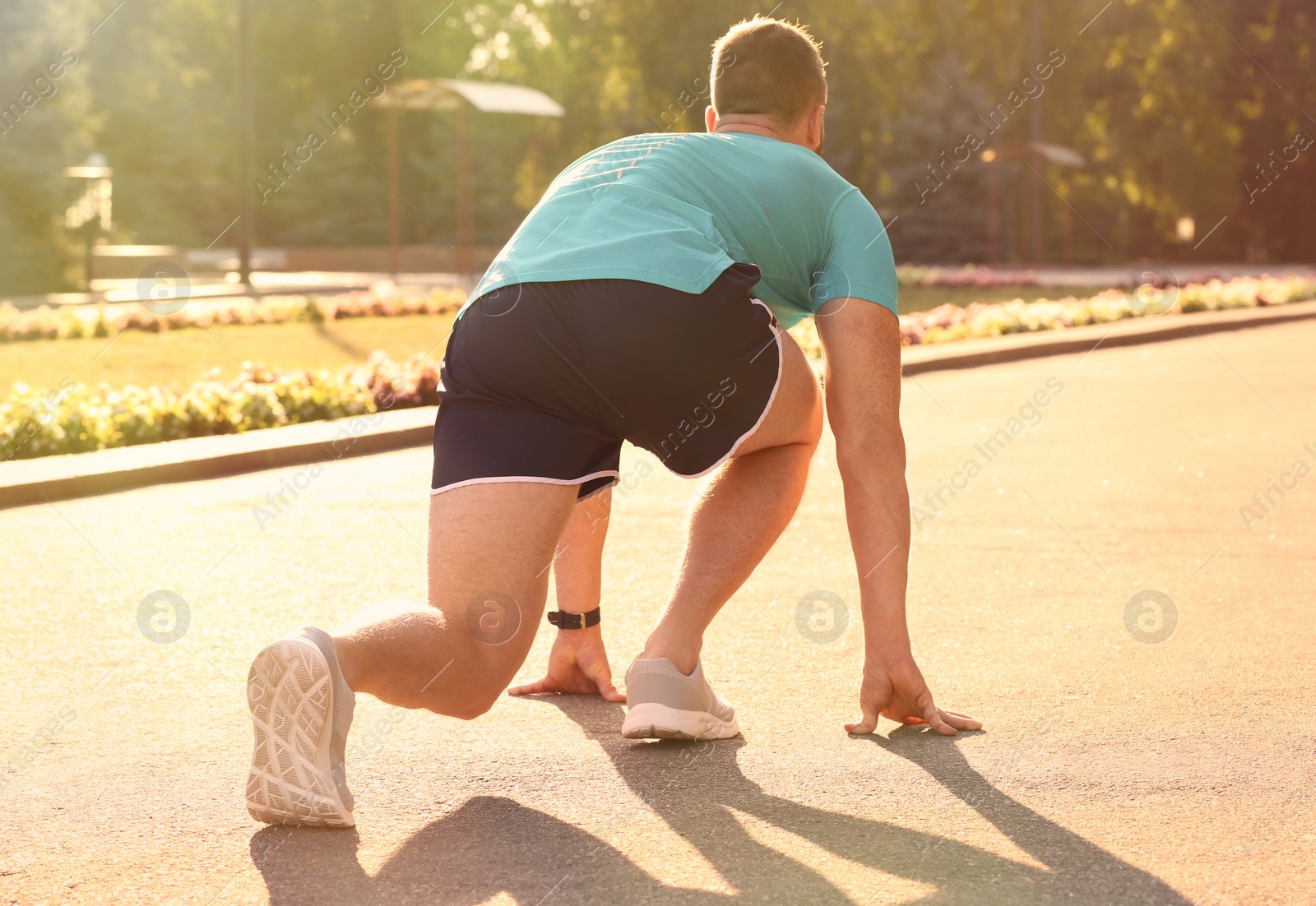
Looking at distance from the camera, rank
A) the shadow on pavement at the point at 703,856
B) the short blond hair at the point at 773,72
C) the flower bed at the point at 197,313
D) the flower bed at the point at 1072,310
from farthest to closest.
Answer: the flower bed at the point at 1072,310 < the flower bed at the point at 197,313 < the short blond hair at the point at 773,72 < the shadow on pavement at the point at 703,856

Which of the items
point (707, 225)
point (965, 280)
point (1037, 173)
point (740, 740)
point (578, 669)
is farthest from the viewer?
point (1037, 173)

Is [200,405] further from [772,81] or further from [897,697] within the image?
[897,697]

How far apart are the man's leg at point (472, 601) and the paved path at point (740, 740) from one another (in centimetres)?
29

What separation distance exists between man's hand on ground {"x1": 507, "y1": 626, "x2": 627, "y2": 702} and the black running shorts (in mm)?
1000

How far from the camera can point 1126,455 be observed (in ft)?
31.0

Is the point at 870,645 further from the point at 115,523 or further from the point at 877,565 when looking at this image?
the point at 115,523

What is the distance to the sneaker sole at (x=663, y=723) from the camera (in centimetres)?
372

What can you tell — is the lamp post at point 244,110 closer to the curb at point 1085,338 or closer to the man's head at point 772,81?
the curb at point 1085,338

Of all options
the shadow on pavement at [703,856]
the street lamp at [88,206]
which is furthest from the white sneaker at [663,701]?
the street lamp at [88,206]

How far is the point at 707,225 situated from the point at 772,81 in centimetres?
50

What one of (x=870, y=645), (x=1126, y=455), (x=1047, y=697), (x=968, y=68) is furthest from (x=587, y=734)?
(x=968, y=68)

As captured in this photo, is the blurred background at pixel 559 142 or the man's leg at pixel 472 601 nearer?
the man's leg at pixel 472 601

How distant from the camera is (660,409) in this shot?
3389mm

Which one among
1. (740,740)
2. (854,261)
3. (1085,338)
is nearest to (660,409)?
(854,261)
